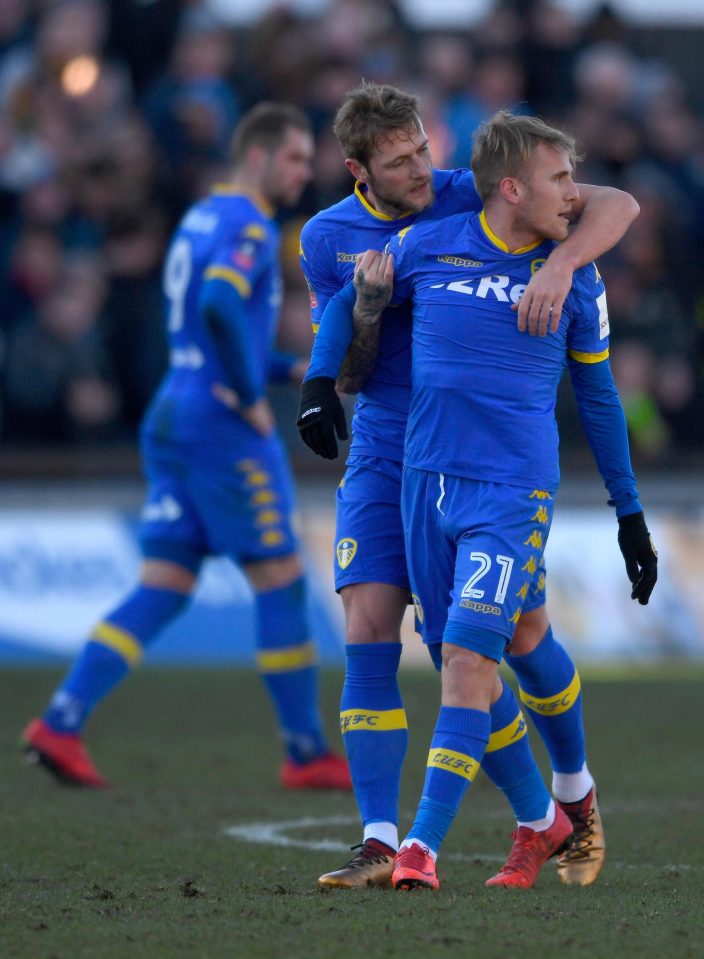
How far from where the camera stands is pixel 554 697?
4793mm

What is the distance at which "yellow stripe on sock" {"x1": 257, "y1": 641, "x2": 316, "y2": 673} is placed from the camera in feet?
23.6

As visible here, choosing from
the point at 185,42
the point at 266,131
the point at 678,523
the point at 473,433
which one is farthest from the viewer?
the point at 185,42

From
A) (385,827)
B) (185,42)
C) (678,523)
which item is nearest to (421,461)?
(385,827)

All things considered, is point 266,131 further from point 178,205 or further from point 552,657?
point 178,205

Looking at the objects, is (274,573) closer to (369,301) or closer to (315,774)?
(315,774)

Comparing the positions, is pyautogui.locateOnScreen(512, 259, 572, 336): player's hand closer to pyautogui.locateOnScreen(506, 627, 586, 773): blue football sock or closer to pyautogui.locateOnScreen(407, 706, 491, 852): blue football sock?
pyautogui.locateOnScreen(506, 627, 586, 773): blue football sock

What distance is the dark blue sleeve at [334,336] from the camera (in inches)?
179

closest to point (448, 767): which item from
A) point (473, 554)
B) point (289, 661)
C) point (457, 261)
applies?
point (473, 554)

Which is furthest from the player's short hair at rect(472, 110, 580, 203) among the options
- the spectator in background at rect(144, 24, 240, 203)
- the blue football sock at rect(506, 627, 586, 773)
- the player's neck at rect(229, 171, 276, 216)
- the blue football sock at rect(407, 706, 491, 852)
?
the spectator in background at rect(144, 24, 240, 203)

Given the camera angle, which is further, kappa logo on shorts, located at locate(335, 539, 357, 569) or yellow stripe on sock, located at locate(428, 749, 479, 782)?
kappa logo on shorts, located at locate(335, 539, 357, 569)

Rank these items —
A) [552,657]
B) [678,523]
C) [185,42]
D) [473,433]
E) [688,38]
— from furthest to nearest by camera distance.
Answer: [688,38] → [185,42] → [678,523] → [552,657] → [473,433]

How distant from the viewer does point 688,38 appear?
15.8 metres

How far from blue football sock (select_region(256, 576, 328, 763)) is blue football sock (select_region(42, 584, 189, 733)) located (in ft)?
1.27

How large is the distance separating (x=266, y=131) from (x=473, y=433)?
3029 millimetres
